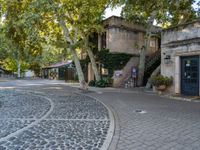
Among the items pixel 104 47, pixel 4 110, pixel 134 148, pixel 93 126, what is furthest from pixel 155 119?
pixel 104 47

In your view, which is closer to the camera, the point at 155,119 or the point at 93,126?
the point at 93,126

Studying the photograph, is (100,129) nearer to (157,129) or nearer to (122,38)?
(157,129)

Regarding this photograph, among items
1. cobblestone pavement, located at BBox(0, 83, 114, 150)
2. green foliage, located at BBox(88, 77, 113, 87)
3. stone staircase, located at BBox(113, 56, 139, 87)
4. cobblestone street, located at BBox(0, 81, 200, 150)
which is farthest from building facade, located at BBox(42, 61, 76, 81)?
cobblestone street, located at BBox(0, 81, 200, 150)

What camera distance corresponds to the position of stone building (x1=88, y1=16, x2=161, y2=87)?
→ 2056 cm

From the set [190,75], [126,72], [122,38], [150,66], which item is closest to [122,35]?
[122,38]

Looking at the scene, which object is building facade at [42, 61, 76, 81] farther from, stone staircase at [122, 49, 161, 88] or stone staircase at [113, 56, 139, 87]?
stone staircase at [122, 49, 161, 88]

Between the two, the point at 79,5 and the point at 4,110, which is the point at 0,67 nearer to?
the point at 79,5

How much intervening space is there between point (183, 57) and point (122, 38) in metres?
8.88

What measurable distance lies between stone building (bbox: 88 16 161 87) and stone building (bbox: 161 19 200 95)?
6.39 meters

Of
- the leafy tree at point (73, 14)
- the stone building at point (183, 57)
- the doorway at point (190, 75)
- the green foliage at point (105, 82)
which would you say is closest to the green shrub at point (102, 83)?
the green foliage at point (105, 82)

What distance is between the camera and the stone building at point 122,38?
67.5 ft

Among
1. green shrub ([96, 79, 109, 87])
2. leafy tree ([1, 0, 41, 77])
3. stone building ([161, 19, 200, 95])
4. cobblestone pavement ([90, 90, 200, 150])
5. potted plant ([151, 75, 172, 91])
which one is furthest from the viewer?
green shrub ([96, 79, 109, 87])

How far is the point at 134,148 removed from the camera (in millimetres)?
4684

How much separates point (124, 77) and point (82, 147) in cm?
1581
